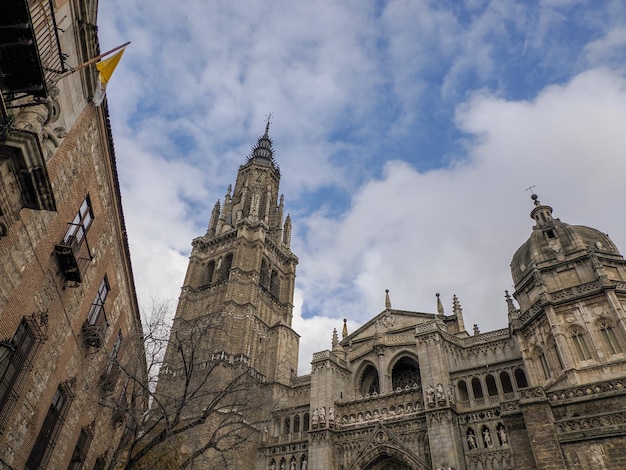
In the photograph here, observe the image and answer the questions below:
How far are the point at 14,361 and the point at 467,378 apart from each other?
23918 millimetres

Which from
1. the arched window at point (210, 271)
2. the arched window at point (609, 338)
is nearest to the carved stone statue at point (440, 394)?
the arched window at point (609, 338)

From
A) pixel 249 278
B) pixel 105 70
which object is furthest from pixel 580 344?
pixel 249 278

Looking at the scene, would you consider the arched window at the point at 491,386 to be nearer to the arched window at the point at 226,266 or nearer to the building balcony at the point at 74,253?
the building balcony at the point at 74,253

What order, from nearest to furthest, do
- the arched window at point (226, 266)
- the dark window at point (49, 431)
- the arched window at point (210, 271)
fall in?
the dark window at point (49, 431) → the arched window at point (226, 266) → the arched window at point (210, 271)

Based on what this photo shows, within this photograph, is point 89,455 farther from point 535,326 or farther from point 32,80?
point 535,326

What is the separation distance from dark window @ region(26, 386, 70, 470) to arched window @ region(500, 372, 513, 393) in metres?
23.1

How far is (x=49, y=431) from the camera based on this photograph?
13.2 metres

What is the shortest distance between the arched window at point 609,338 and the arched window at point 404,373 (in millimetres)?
12377

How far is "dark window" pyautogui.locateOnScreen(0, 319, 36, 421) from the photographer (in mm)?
10516

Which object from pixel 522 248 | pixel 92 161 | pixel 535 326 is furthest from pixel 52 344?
pixel 522 248

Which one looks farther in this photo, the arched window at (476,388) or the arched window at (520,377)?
the arched window at (476,388)

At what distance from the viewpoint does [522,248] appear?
28625 mm

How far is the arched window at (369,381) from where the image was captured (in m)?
32.3

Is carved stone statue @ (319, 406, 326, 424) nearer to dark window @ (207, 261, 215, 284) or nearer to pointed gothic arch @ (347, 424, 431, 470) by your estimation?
pointed gothic arch @ (347, 424, 431, 470)
